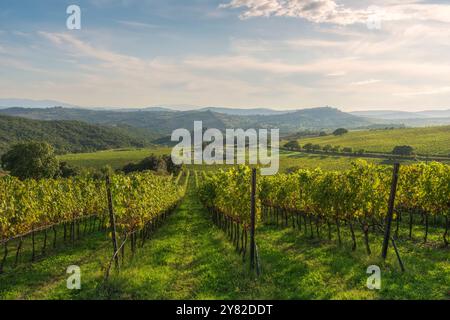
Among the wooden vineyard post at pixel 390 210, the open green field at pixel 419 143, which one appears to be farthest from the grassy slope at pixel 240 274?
the open green field at pixel 419 143

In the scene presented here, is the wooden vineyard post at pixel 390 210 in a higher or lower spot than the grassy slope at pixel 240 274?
higher

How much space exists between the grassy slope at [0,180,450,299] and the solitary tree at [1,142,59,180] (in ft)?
160

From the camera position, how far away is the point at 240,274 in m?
15.6

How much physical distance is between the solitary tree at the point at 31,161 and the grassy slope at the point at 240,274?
48.8 metres

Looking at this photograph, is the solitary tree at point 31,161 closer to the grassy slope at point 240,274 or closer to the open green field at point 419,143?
the grassy slope at point 240,274

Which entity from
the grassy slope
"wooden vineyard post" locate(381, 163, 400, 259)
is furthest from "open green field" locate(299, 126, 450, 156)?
"wooden vineyard post" locate(381, 163, 400, 259)

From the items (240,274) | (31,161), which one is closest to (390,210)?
(240,274)

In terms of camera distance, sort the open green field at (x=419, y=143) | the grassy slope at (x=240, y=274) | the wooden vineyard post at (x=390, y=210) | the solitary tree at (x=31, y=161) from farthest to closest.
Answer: the open green field at (x=419, y=143) < the solitary tree at (x=31, y=161) < the wooden vineyard post at (x=390, y=210) < the grassy slope at (x=240, y=274)

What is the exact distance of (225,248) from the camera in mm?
22625

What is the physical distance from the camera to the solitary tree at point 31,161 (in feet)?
211

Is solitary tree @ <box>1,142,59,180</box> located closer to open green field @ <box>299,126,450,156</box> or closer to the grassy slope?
the grassy slope
